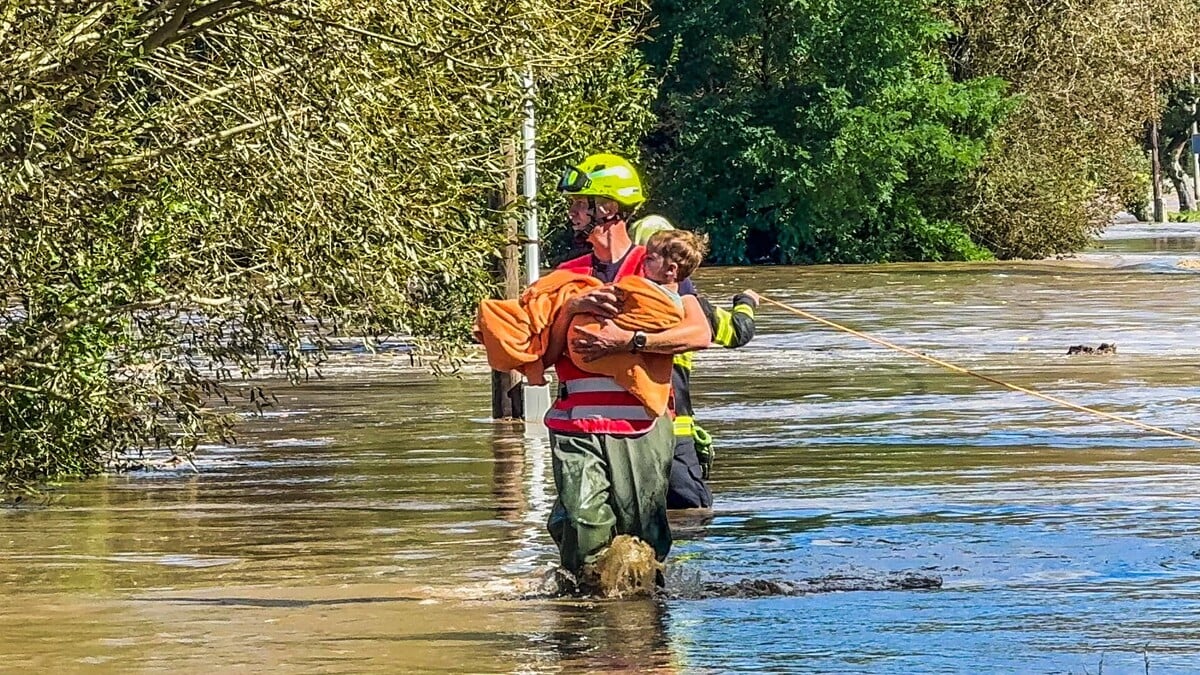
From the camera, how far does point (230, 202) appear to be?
13.5m

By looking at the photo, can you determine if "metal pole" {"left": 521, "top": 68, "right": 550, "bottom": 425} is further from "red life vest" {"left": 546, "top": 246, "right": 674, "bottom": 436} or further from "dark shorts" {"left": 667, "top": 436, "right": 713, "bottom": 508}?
"red life vest" {"left": 546, "top": 246, "right": 674, "bottom": 436}

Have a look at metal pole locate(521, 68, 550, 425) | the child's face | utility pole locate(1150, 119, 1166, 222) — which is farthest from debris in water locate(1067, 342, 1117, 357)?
utility pole locate(1150, 119, 1166, 222)

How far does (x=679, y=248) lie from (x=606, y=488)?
93 centimetres

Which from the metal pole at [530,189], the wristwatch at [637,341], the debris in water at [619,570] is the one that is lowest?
the debris in water at [619,570]

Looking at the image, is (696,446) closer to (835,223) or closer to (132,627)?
(132,627)

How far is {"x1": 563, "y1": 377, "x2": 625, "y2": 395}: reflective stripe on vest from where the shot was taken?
30.0 ft

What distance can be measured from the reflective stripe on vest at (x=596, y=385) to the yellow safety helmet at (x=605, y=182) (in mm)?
666

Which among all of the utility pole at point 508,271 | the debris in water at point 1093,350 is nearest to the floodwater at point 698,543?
the utility pole at point 508,271

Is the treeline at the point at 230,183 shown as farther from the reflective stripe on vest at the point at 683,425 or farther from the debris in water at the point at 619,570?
the debris in water at the point at 619,570

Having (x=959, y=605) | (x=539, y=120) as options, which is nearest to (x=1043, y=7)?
(x=539, y=120)

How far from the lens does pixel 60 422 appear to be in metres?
13.9

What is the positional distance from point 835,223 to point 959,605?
4277cm

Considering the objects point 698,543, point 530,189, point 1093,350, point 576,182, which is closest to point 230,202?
point 698,543

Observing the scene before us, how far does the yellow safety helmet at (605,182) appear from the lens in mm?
9227
